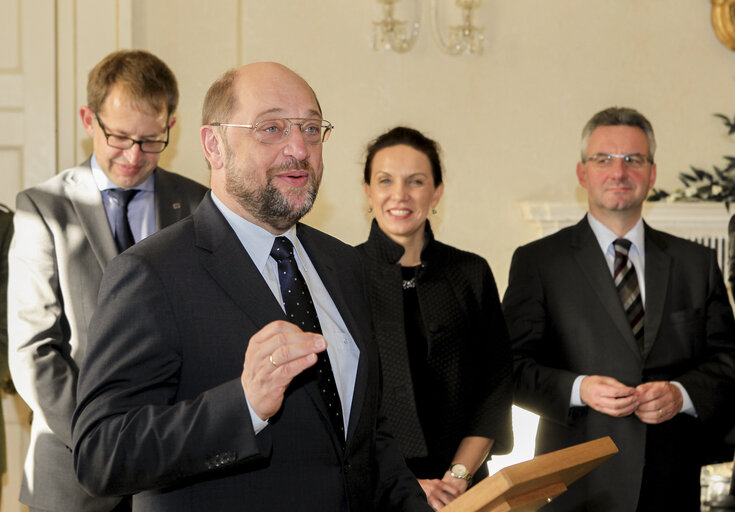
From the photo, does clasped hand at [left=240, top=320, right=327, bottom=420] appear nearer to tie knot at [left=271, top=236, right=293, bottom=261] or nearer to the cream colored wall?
tie knot at [left=271, top=236, right=293, bottom=261]

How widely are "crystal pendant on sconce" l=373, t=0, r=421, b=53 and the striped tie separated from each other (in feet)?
8.25

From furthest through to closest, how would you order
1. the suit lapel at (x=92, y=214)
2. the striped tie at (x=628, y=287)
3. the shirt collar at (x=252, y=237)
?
1. the striped tie at (x=628, y=287)
2. the suit lapel at (x=92, y=214)
3. the shirt collar at (x=252, y=237)

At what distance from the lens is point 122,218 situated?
309cm

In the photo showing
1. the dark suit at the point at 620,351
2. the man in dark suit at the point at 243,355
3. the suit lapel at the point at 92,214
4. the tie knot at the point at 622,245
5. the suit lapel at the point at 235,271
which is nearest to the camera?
the man in dark suit at the point at 243,355

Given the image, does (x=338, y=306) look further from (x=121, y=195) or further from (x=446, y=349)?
(x=121, y=195)

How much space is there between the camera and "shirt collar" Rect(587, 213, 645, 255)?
138 inches

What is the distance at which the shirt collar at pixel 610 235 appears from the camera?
3.52 meters

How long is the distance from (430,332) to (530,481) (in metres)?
1.56

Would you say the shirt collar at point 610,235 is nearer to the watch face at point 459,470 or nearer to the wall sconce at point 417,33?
the watch face at point 459,470

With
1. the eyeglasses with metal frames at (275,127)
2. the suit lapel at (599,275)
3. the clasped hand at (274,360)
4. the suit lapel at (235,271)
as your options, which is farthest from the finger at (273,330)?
the suit lapel at (599,275)

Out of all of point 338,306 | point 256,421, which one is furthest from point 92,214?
point 256,421

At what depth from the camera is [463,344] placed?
3.13 meters

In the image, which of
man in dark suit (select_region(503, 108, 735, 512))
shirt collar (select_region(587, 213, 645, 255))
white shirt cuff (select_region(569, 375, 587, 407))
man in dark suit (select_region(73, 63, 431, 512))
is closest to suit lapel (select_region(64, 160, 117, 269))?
Answer: man in dark suit (select_region(73, 63, 431, 512))

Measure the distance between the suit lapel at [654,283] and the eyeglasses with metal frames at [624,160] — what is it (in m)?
0.28
